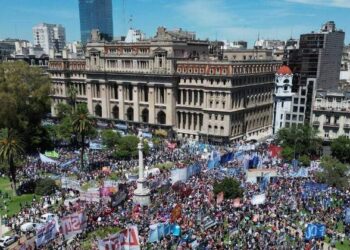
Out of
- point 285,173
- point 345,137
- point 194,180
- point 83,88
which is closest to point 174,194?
point 194,180

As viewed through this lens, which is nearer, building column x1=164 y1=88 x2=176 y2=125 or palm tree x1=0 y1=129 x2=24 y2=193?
palm tree x1=0 y1=129 x2=24 y2=193

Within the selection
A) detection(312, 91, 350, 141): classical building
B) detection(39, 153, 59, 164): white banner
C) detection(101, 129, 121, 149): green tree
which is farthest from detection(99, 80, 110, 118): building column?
detection(312, 91, 350, 141): classical building

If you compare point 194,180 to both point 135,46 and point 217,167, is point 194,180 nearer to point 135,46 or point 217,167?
point 217,167

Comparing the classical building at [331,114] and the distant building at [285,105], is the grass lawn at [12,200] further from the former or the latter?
the classical building at [331,114]

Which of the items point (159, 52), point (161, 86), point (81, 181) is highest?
point (159, 52)

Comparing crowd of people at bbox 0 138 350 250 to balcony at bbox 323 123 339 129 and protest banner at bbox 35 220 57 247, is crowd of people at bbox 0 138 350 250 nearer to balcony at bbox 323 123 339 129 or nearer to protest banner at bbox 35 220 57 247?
protest banner at bbox 35 220 57 247
